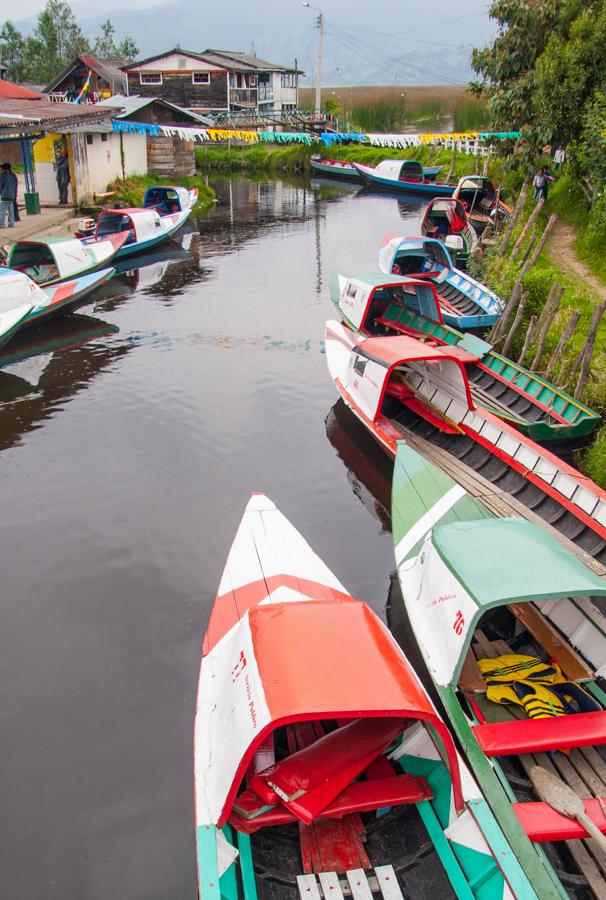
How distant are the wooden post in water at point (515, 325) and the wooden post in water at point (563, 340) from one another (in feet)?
6.32

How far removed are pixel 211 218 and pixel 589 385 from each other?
31.0 metres

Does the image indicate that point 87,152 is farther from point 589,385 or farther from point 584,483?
point 584,483

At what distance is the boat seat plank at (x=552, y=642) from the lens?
772 centimetres

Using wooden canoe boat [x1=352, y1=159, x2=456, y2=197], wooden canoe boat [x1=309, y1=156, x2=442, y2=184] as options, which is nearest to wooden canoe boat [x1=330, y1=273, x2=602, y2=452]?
wooden canoe boat [x1=352, y1=159, x2=456, y2=197]

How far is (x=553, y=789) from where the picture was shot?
6293 millimetres

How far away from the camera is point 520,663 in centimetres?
780

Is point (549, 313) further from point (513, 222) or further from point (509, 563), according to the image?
point (509, 563)

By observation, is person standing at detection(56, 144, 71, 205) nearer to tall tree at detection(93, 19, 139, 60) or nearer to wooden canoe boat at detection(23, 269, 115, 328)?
wooden canoe boat at detection(23, 269, 115, 328)

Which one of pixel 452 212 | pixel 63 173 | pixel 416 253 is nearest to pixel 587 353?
pixel 416 253

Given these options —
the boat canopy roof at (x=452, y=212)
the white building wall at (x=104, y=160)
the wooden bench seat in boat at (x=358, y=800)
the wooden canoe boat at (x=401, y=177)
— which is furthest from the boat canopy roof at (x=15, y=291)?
the wooden canoe boat at (x=401, y=177)

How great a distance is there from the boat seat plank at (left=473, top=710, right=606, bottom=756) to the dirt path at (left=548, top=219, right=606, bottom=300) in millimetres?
14477

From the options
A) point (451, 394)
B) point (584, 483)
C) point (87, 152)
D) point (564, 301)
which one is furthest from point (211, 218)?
point (584, 483)

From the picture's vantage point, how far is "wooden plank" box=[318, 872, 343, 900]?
5.56 m

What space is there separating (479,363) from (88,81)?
6008 centimetres
